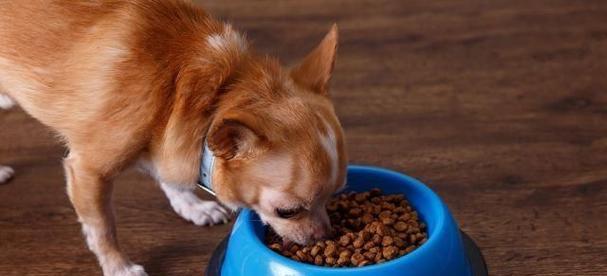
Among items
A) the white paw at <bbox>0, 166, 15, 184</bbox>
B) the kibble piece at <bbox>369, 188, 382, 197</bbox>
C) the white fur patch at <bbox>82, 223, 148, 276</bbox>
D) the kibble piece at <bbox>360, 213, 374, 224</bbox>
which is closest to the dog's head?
the kibble piece at <bbox>360, 213, 374, 224</bbox>

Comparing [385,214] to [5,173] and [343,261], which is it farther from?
[5,173]

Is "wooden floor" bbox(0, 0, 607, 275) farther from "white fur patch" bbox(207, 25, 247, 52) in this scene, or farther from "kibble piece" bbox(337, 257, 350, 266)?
"white fur patch" bbox(207, 25, 247, 52)

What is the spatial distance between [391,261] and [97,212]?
728mm

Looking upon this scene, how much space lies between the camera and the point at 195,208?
2123 millimetres

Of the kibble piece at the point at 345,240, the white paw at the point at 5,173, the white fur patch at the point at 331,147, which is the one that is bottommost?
the white paw at the point at 5,173

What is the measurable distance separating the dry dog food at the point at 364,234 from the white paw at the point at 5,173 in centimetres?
101

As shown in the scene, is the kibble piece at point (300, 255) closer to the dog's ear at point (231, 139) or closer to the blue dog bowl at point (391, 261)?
the blue dog bowl at point (391, 261)

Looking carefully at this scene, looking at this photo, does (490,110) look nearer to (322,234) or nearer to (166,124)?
(322,234)

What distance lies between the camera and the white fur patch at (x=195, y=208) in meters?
2.12

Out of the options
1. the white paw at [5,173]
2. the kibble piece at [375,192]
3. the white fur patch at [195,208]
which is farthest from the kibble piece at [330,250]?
the white paw at [5,173]

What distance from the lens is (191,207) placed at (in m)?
2.13

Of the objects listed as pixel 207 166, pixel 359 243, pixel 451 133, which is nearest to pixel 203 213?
pixel 207 166

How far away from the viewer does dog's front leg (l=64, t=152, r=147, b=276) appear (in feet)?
5.60

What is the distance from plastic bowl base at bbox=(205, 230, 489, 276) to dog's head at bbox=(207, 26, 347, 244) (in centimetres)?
28
